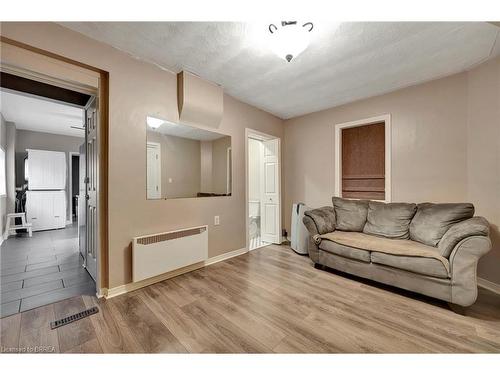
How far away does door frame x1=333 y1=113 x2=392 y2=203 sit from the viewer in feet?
9.73

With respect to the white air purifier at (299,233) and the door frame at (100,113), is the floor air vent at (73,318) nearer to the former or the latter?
the door frame at (100,113)

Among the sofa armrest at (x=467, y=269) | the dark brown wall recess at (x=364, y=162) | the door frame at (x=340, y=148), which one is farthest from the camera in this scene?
the dark brown wall recess at (x=364, y=162)

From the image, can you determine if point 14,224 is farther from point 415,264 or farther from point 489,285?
point 489,285

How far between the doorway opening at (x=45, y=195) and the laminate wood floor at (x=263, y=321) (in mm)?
A: 613

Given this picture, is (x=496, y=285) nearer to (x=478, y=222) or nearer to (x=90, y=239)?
(x=478, y=222)

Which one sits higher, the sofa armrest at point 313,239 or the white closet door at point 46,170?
the white closet door at point 46,170

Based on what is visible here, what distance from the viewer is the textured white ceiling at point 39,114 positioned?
3.44 m

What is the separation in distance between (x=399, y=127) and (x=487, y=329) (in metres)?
2.39

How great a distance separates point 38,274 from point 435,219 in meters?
4.69

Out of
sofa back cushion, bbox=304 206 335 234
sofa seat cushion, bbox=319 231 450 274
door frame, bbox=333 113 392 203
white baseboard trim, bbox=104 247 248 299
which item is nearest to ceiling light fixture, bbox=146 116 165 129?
white baseboard trim, bbox=104 247 248 299

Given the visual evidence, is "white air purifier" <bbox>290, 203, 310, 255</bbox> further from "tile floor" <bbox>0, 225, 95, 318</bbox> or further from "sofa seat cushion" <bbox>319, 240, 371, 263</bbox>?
"tile floor" <bbox>0, 225, 95, 318</bbox>

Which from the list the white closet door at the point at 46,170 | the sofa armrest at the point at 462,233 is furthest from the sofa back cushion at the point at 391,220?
the white closet door at the point at 46,170

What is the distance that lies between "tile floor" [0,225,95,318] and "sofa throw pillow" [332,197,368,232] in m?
3.16
